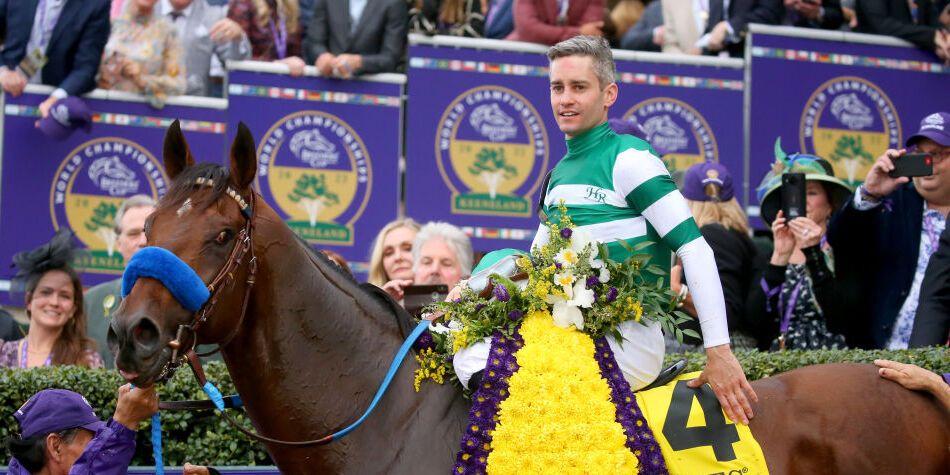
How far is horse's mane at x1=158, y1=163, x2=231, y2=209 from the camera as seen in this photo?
409 centimetres

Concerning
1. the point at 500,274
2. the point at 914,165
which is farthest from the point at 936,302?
the point at 500,274

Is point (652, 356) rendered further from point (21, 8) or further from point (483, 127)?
point (21, 8)

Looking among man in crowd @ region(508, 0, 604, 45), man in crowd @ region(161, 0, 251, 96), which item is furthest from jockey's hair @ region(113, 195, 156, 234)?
man in crowd @ region(508, 0, 604, 45)

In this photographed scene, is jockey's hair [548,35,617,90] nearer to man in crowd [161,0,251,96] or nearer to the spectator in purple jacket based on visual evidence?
the spectator in purple jacket

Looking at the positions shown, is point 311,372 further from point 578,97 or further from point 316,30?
point 316,30

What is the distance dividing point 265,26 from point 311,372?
6.19 m

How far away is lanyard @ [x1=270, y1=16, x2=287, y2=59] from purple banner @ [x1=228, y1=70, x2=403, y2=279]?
1003 mm

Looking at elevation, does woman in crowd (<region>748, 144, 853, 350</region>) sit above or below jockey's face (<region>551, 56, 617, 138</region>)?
below

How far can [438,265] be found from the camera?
7383mm

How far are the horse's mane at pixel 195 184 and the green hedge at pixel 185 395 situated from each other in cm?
203

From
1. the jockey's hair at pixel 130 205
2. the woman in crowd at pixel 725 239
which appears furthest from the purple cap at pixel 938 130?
the jockey's hair at pixel 130 205

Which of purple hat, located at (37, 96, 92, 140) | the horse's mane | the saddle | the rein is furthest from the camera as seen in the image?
purple hat, located at (37, 96, 92, 140)

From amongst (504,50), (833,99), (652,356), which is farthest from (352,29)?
(652,356)

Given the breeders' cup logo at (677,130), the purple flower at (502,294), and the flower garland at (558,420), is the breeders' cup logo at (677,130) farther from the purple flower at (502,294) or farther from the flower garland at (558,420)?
the flower garland at (558,420)
